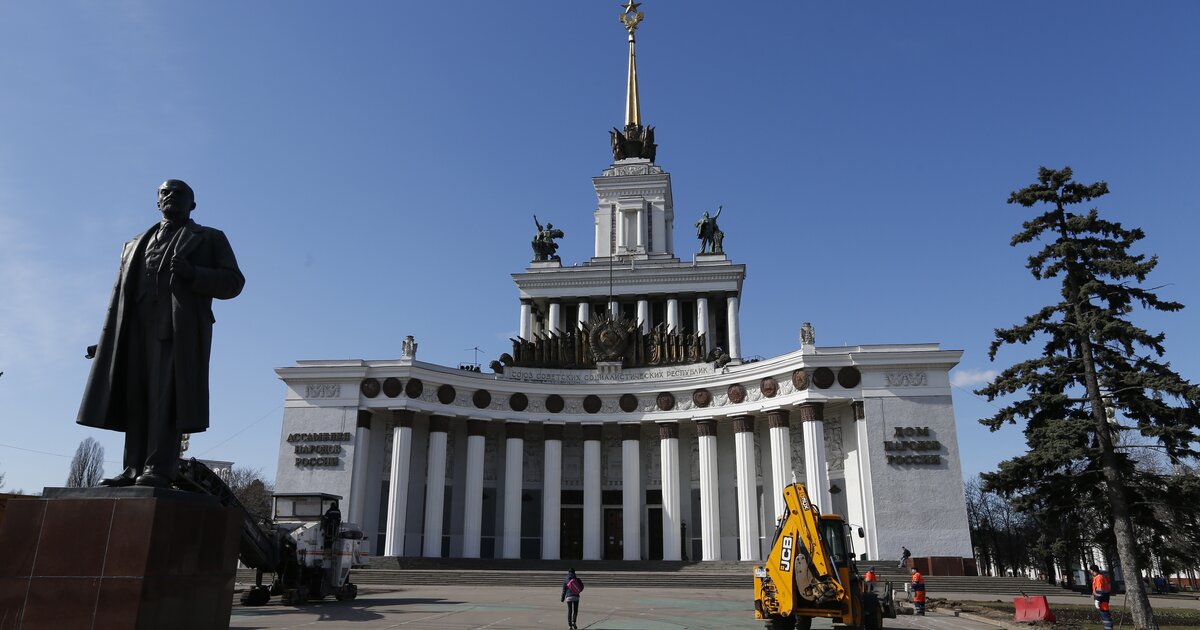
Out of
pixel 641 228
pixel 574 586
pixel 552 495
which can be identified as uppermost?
pixel 641 228

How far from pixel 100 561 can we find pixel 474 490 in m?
32.5

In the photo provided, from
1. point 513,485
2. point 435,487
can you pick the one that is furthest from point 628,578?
point 435,487

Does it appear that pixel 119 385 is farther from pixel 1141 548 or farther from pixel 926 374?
pixel 926 374

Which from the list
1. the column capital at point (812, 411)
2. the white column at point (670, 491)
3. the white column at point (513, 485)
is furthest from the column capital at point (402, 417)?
the column capital at point (812, 411)

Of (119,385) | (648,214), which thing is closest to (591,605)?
(119,385)

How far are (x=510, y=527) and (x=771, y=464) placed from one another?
43.8 ft

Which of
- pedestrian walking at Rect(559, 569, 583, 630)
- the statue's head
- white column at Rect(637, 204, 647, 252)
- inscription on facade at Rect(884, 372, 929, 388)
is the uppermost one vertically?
white column at Rect(637, 204, 647, 252)

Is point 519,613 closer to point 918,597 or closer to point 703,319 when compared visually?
point 918,597

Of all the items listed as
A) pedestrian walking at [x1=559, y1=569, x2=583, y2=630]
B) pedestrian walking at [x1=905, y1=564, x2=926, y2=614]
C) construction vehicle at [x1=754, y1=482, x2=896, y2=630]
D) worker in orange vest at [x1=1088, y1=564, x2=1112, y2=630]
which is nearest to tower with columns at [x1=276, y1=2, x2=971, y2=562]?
pedestrian walking at [x1=905, y1=564, x2=926, y2=614]

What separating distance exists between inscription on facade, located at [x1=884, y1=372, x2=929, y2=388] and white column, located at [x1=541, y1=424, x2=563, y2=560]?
54.1ft

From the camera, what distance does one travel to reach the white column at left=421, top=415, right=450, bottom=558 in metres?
35.2

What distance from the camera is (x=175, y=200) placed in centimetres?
644

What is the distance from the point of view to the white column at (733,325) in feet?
161

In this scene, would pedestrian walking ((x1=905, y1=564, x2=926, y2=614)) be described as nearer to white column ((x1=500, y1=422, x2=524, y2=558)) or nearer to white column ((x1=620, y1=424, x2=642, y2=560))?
white column ((x1=620, y1=424, x2=642, y2=560))
